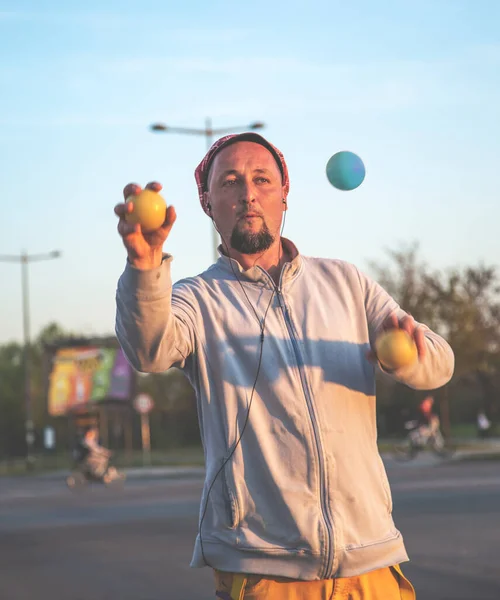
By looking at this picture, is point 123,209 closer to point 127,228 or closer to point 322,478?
point 127,228

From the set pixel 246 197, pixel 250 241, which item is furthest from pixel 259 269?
pixel 246 197

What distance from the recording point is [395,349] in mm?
3135

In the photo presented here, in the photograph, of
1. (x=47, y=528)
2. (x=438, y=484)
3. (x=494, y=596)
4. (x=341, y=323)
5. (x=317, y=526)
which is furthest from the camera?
(x=438, y=484)

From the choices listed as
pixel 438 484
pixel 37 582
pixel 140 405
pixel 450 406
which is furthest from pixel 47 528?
pixel 450 406

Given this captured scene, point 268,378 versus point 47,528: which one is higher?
point 268,378

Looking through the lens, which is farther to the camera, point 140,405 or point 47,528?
point 140,405

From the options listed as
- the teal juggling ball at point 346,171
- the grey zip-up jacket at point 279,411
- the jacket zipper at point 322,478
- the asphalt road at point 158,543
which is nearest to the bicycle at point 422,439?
the asphalt road at point 158,543

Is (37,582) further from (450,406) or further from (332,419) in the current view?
(450,406)

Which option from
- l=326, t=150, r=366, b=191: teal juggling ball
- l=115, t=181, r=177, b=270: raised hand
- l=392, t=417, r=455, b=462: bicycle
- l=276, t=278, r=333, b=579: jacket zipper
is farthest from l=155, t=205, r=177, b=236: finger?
l=392, t=417, r=455, b=462: bicycle

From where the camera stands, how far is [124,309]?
3.07m

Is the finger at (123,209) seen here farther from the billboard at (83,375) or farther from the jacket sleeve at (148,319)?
the billboard at (83,375)

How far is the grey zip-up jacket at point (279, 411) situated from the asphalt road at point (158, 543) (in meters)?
4.98

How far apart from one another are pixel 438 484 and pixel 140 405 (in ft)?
56.8

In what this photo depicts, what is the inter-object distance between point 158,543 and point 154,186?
9.68 meters
